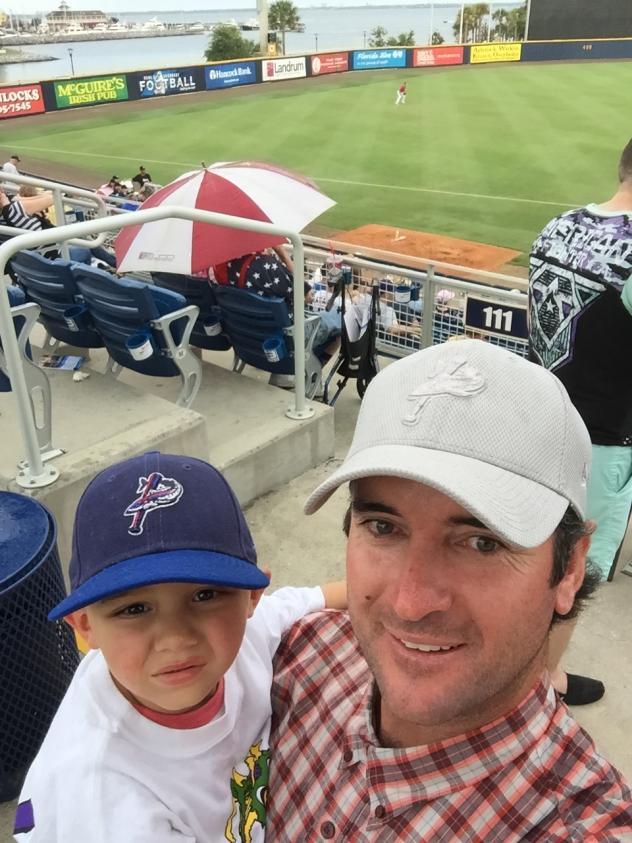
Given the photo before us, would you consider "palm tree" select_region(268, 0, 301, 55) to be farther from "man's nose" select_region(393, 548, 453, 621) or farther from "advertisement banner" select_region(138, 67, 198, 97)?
"man's nose" select_region(393, 548, 453, 621)

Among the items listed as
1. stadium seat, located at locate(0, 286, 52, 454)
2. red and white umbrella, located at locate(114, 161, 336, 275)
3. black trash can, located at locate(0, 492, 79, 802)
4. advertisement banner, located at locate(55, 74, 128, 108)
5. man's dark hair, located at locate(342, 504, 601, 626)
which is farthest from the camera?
advertisement banner, located at locate(55, 74, 128, 108)

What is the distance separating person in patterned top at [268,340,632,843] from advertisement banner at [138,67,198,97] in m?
37.8

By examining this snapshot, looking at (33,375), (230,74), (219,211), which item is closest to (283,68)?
(230,74)

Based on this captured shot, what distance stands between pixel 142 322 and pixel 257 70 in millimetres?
38978

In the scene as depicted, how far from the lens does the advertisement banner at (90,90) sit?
31625 millimetres

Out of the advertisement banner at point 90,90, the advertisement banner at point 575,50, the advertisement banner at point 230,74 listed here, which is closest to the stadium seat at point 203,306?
the advertisement banner at point 90,90

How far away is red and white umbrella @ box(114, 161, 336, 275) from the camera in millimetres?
4918

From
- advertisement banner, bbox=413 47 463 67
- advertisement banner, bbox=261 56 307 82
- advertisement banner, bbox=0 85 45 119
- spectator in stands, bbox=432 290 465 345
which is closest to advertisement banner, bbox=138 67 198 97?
advertisement banner, bbox=261 56 307 82

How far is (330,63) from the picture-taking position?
42.3 meters

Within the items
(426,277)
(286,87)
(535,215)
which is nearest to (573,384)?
(426,277)

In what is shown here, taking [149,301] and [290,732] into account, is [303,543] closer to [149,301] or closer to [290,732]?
[149,301]

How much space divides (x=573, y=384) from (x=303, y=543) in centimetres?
192

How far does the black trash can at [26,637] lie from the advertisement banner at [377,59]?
4645cm

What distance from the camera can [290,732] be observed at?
4.95 ft
